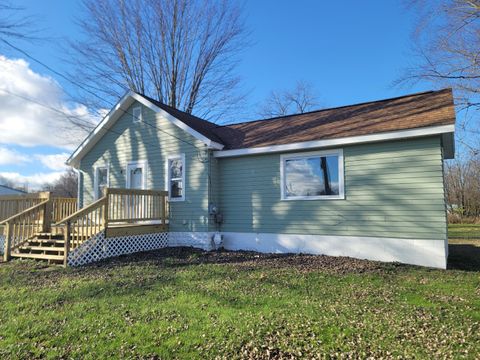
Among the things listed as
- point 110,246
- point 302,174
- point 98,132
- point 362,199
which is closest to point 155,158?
point 98,132

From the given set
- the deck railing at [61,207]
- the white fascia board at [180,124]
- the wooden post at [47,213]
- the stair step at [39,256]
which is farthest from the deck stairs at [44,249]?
the white fascia board at [180,124]

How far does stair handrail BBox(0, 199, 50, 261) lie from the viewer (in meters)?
9.10

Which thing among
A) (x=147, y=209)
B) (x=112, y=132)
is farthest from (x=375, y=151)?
(x=112, y=132)

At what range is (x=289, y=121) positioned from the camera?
11703 mm

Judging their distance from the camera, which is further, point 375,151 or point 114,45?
point 114,45

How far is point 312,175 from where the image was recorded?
30.2 feet

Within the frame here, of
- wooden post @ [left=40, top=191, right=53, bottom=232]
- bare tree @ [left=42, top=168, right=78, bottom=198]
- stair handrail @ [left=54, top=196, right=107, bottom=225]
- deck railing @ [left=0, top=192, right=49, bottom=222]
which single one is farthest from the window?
bare tree @ [left=42, top=168, right=78, bottom=198]

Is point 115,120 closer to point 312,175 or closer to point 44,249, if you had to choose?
point 44,249

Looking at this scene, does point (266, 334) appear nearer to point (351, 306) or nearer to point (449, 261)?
point (351, 306)

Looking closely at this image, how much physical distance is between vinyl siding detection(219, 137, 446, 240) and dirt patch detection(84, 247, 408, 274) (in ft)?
2.68

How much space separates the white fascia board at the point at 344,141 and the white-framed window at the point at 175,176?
130cm

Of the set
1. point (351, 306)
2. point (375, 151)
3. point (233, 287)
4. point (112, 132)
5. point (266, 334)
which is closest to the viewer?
point (266, 334)

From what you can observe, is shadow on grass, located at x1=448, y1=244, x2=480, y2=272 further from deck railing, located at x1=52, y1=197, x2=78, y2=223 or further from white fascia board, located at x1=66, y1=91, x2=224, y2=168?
deck railing, located at x1=52, y1=197, x2=78, y2=223

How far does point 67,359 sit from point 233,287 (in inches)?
116
